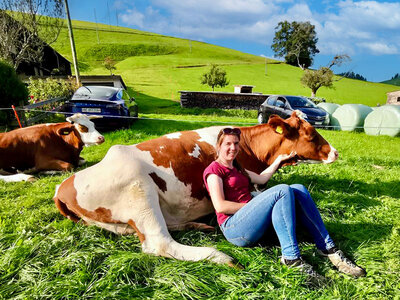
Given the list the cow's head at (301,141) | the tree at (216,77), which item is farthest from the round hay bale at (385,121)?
the tree at (216,77)

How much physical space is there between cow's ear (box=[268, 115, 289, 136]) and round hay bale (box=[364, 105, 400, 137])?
9136 millimetres

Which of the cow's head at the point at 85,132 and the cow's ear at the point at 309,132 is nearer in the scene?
the cow's ear at the point at 309,132

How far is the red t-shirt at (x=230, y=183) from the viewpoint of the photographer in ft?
8.43

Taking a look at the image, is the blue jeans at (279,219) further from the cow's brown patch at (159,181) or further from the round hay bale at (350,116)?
the round hay bale at (350,116)

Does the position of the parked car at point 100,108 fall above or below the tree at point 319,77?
below

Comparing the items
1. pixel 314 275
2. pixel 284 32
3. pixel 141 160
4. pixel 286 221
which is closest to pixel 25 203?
pixel 141 160

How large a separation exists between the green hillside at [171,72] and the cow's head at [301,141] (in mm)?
24506

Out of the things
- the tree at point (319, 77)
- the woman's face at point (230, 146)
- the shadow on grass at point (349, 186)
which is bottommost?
the shadow on grass at point (349, 186)

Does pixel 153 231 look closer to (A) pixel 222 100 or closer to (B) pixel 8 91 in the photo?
(B) pixel 8 91

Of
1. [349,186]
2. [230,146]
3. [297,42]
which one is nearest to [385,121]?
[349,186]

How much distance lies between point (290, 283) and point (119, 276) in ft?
4.72

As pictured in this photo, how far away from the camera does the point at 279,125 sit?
356 cm

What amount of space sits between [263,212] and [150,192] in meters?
1.15

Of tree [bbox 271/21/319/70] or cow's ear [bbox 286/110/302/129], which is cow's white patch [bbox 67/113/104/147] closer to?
cow's ear [bbox 286/110/302/129]
